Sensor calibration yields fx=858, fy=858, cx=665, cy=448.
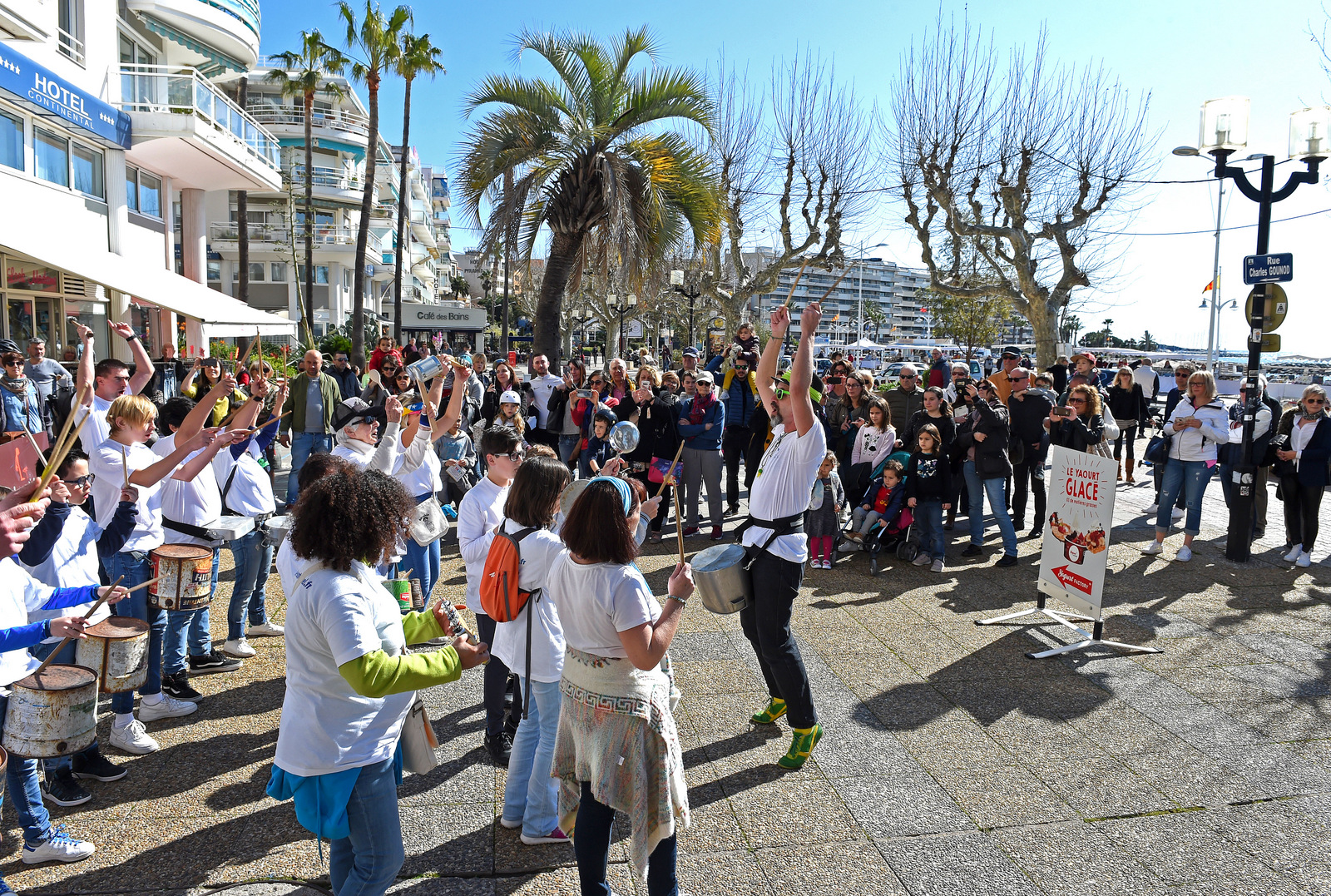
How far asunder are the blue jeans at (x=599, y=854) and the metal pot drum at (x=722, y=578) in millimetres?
1318

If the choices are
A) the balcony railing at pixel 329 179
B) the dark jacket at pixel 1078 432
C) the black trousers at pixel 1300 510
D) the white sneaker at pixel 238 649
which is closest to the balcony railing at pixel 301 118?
the balcony railing at pixel 329 179

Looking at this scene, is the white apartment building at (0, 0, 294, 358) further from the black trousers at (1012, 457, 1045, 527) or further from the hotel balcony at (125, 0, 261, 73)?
the black trousers at (1012, 457, 1045, 527)

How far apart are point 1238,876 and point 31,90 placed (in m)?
18.2

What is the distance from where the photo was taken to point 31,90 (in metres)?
14.1

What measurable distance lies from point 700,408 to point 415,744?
22.3 feet

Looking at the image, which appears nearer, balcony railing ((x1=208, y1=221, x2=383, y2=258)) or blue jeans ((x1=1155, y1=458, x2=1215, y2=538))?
blue jeans ((x1=1155, y1=458, x2=1215, y2=538))

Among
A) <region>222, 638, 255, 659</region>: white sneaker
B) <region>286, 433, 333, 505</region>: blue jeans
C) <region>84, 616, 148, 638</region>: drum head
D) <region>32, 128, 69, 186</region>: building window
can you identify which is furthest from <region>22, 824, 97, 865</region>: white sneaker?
<region>32, 128, 69, 186</region>: building window

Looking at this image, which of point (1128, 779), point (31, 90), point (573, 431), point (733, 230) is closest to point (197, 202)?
point (31, 90)

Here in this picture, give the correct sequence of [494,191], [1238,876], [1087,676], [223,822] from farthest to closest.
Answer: [494,191], [1087,676], [223,822], [1238,876]

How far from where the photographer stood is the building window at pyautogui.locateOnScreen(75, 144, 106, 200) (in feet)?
55.6

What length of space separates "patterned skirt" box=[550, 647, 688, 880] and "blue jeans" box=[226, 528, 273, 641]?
11.0 feet

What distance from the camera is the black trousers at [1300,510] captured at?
8.25 m

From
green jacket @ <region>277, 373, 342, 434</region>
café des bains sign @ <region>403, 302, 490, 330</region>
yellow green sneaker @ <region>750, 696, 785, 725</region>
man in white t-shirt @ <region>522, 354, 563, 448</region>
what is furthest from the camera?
café des bains sign @ <region>403, 302, 490, 330</region>

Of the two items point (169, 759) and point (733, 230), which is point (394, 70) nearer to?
point (733, 230)
